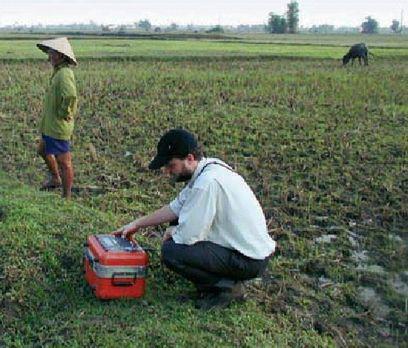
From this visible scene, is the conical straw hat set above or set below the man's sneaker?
above

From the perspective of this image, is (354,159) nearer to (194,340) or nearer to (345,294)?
(345,294)

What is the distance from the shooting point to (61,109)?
695 centimetres

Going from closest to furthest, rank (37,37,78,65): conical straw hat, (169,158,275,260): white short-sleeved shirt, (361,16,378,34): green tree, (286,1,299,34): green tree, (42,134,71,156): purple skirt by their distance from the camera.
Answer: (169,158,275,260): white short-sleeved shirt < (37,37,78,65): conical straw hat < (42,134,71,156): purple skirt < (286,1,299,34): green tree < (361,16,378,34): green tree

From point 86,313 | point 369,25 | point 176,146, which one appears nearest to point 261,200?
point 176,146

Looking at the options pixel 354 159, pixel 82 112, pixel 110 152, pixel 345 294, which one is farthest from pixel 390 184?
pixel 82 112

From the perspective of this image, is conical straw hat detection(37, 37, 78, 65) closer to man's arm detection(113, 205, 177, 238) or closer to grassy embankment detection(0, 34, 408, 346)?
grassy embankment detection(0, 34, 408, 346)

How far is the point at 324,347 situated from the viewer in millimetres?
4340

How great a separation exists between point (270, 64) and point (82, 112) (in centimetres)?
1271

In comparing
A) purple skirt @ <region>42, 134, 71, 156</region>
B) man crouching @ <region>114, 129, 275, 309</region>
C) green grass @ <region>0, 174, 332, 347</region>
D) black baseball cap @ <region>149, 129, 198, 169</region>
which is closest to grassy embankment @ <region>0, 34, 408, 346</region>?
green grass @ <region>0, 174, 332, 347</region>

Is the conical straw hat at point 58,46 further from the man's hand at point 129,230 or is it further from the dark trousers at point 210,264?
the dark trousers at point 210,264

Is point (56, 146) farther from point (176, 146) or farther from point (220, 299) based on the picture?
point (220, 299)

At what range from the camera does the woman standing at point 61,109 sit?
22.4ft

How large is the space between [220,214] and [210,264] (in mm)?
339

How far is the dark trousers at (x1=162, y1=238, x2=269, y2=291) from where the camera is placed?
174 inches
